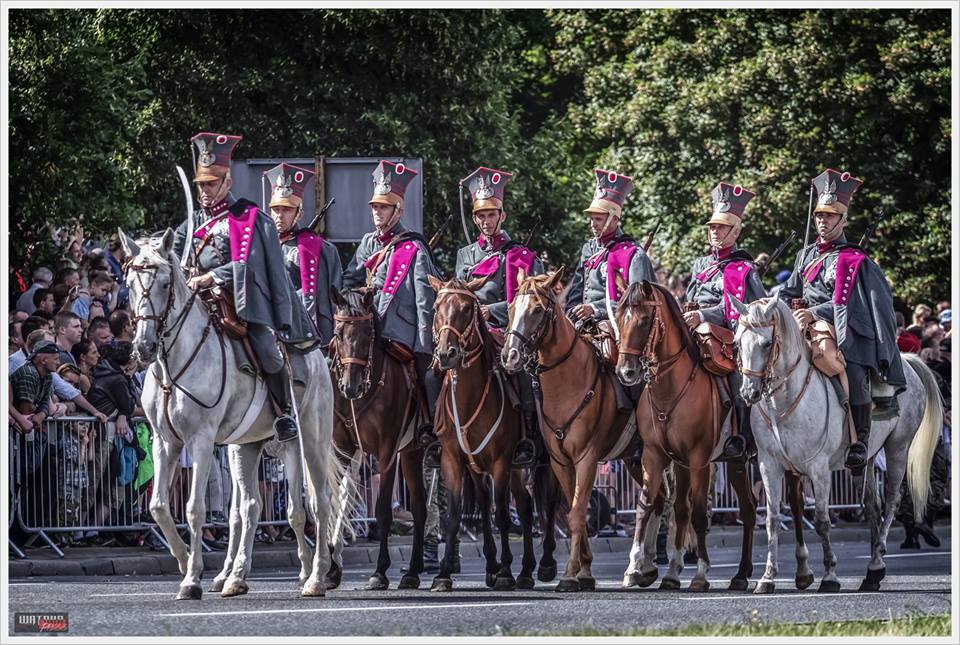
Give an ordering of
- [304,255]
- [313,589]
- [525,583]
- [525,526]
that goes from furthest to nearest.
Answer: [304,255], [525,526], [525,583], [313,589]

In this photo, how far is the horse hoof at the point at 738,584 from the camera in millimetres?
15750

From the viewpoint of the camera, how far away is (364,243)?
1700 cm

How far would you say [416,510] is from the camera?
15.9 meters

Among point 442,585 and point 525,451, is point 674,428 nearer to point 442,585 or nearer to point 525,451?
point 525,451

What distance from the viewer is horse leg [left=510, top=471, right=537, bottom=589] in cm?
1570

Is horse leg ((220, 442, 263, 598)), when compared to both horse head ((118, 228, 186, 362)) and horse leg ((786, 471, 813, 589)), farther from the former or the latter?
horse leg ((786, 471, 813, 589))

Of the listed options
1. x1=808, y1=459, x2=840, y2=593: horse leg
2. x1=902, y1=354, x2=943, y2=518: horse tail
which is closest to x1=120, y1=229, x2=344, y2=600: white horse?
x1=808, y1=459, x2=840, y2=593: horse leg

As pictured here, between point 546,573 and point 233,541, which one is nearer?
point 233,541

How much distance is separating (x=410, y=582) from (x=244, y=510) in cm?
170

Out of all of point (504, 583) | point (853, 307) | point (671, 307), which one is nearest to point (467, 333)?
point (671, 307)

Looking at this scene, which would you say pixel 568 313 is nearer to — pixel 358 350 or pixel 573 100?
pixel 358 350

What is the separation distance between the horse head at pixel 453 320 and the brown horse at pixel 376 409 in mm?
734

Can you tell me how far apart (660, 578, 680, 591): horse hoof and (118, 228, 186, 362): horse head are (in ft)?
15.8

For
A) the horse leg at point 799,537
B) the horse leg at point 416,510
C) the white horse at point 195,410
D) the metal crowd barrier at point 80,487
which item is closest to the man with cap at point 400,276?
the horse leg at point 416,510
